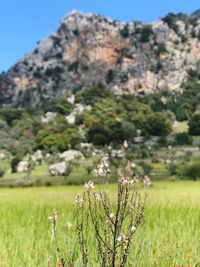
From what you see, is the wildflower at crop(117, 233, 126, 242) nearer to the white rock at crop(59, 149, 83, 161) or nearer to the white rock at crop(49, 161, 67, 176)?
A: the white rock at crop(49, 161, 67, 176)

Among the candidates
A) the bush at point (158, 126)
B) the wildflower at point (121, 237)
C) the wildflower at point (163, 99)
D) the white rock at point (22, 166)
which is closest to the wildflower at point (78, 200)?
the wildflower at point (121, 237)

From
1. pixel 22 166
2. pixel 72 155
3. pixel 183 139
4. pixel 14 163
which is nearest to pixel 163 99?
pixel 183 139

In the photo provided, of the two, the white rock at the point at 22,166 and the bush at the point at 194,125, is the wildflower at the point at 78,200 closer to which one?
the white rock at the point at 22,166

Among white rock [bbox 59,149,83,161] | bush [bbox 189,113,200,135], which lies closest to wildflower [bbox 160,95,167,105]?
bush [bbox 189,113,200,135]

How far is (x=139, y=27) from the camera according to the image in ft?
652

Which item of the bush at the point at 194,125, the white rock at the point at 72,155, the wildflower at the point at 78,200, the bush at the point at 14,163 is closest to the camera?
the wildflower at the point at 78,200

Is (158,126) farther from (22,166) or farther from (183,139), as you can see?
(22,166)

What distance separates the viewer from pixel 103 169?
3627 millimetres

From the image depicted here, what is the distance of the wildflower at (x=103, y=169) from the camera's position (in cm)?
358

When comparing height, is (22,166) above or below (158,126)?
below

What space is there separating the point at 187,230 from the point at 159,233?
672 millimetres

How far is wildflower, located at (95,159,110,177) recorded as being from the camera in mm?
3584

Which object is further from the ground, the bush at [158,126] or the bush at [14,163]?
the bush at [158,126]

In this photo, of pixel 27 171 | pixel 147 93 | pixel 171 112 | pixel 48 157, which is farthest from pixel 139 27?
pixel 27 171
